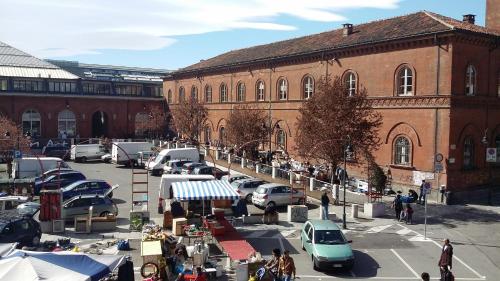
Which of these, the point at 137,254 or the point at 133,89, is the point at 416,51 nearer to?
the point at 137,254

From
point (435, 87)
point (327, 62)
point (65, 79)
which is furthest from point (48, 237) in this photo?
point (65, 79)

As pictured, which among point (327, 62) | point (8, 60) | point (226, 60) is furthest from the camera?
point (8, 60)

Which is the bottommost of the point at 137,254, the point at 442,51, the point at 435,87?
the point at 137,254

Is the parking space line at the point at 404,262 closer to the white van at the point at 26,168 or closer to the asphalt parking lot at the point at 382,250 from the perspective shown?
the asphalt parking lot at the point at 382,250

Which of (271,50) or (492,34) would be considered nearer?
(492,34)

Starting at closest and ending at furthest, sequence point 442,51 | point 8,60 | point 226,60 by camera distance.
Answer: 1. point 442,51
2. point 226,60
3. point 8,60

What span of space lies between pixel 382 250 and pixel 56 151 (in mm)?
37235

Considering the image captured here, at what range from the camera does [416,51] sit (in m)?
34.8

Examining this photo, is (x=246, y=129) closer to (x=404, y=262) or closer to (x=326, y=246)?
(x=404, y=262)

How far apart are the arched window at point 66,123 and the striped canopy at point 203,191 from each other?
41.3m

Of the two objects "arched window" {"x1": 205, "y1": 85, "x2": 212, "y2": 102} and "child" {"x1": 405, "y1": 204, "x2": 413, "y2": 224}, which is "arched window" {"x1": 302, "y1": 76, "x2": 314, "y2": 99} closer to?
"arched window" {"x1": 205, "y1": 85, "x2": 212, "y2": 102}

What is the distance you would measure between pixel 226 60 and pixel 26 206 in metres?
36.3

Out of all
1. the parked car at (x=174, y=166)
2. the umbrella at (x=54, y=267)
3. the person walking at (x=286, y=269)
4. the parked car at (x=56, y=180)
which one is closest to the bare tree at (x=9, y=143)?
the parked car at (x=56, y=180)

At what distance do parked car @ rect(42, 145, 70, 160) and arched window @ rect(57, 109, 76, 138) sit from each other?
1059 centimetres
